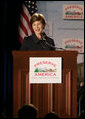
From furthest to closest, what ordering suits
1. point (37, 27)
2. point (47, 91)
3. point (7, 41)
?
point (7, 41) → point (37, 27) → point (47, 91)

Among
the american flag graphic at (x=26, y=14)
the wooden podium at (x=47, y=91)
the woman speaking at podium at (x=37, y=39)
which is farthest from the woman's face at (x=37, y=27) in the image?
the wooden podium at (x=47, y=91)

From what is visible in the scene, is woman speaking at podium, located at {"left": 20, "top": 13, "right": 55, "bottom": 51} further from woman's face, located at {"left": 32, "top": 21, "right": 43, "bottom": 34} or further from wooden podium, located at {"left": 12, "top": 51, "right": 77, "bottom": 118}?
wooden podium, located at {"left": 12, "top": 51, "right": 77, "bottom": 118}

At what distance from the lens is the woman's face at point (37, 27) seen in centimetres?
382

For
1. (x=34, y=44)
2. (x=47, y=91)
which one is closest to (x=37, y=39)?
(x=34, y=44)

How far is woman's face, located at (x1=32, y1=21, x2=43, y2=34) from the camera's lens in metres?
3.82

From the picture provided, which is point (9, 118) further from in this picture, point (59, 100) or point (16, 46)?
point (16, 46)

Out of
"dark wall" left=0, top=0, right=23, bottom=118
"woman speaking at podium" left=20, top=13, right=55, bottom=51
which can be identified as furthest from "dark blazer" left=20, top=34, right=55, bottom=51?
"dark wall" left=0, top=0, right=23, bottom=118

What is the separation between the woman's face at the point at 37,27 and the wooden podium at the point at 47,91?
58cm

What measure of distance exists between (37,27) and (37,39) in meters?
0.16

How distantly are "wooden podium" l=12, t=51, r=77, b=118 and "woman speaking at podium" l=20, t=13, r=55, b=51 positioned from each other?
1.62 feet

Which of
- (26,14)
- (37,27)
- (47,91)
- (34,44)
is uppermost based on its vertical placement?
(26,14)

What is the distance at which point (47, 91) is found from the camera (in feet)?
11.0

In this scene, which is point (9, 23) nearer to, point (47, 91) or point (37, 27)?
point (37, 27)

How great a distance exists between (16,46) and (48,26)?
0.57 meters
